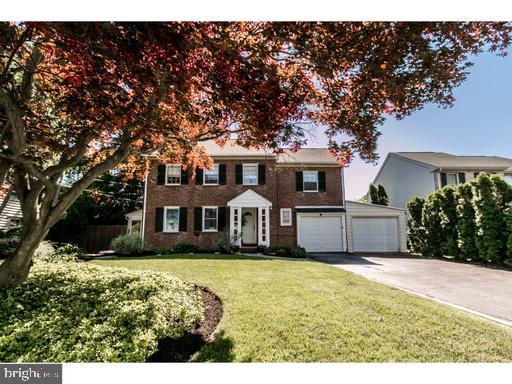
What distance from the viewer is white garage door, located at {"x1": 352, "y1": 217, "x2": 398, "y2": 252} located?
642 inches

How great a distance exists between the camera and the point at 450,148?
5.31 m

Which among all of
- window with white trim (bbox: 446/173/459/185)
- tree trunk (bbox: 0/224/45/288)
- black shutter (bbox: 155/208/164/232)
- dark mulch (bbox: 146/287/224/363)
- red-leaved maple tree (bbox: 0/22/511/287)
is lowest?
dark mulch (bbox: 146/287/224/363)

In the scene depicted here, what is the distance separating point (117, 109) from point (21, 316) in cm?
294

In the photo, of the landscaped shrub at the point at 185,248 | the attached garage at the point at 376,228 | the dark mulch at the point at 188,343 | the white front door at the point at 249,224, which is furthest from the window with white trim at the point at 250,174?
the dark mulch at the point at 188,343

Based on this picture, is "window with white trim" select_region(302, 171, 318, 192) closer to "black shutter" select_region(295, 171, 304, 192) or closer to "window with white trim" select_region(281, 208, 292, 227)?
"black shutter" select_region(295, 171, 304, 192)

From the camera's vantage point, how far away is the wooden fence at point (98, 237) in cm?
1803

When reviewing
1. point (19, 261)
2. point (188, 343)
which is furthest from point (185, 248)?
point (188, 343)

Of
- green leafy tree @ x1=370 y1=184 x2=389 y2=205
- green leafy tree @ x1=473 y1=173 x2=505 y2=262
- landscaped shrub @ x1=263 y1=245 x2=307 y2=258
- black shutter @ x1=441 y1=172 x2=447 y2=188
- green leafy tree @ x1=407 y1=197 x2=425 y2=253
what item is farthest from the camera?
green leafy tree @ x1=370 y1=184 x2=389 y2=205

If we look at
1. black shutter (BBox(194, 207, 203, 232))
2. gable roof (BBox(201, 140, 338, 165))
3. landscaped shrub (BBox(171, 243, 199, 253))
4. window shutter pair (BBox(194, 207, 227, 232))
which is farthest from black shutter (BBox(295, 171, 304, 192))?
landscaped shrub (BBox(171, 243, 199, 253))

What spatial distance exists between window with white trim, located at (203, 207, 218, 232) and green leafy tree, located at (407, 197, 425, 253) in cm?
1156

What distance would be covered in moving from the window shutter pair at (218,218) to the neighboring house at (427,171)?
46.9 feet

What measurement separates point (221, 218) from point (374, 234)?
9323 mm

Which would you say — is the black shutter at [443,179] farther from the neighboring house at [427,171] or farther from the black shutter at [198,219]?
the black shutter at [198,219]
